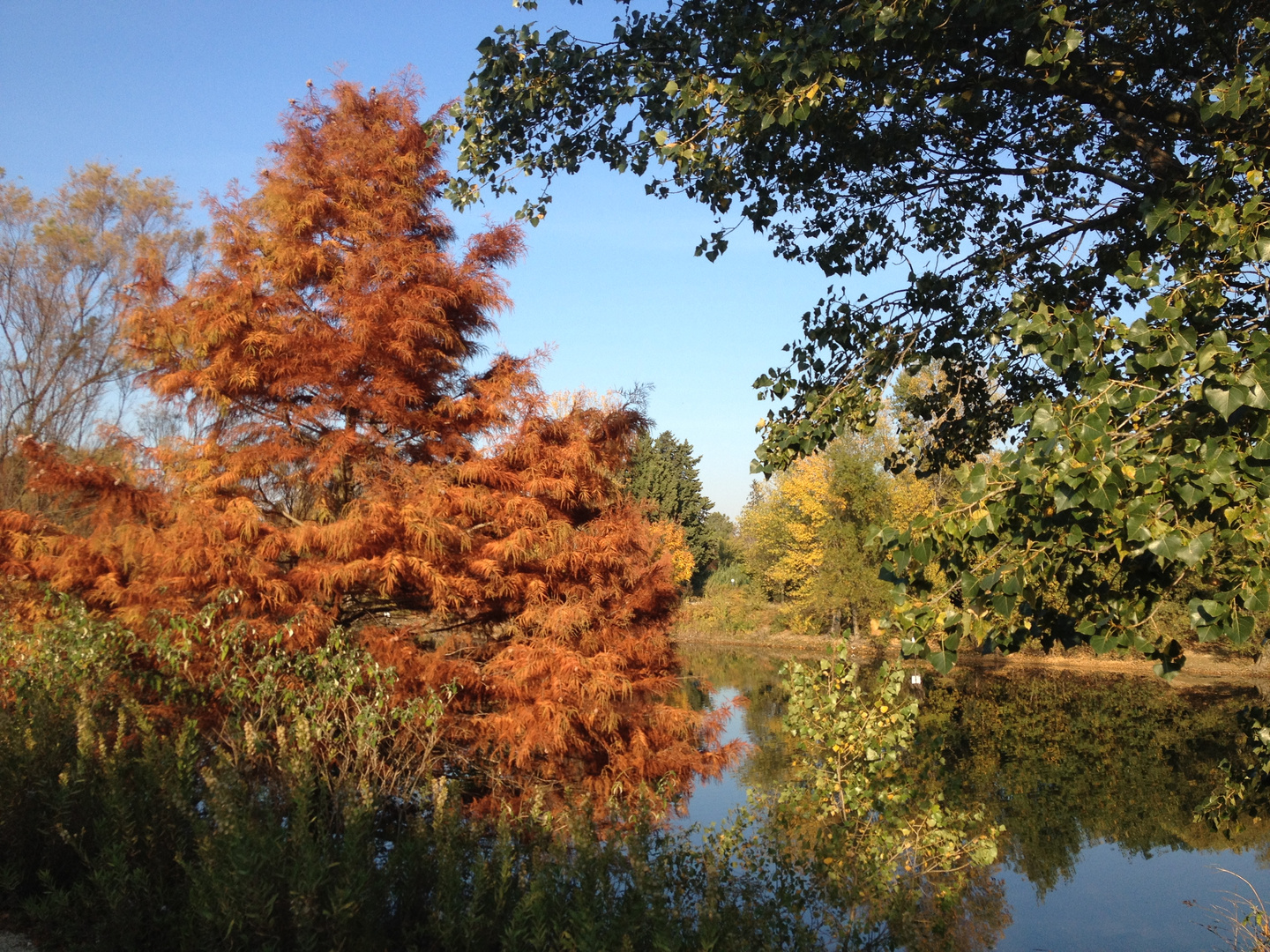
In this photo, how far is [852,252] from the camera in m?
5.91

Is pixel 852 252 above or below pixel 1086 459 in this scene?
above

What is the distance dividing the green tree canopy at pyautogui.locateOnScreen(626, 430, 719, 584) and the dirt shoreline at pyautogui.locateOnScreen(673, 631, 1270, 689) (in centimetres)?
608

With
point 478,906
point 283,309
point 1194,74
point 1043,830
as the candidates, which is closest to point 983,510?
point 478,906

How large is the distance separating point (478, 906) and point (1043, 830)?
11.6 m

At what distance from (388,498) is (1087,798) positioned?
12.1 metres

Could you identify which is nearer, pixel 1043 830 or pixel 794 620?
pixel 1043 830

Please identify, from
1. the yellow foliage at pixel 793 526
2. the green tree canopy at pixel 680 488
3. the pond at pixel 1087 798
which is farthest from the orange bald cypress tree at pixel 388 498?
the green tree canopy at pixel 680 488

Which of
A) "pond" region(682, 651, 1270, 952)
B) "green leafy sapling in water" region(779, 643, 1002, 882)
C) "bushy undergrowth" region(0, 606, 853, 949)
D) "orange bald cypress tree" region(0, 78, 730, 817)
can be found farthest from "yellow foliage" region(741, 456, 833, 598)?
"bushy undergrowth" region(0, 606, 853, 949)

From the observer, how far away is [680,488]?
42.6 metres

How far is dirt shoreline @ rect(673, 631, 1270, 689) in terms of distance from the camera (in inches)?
963

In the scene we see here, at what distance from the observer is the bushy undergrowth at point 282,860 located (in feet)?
9.41

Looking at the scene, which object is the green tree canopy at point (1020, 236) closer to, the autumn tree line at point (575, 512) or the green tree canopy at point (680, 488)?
the autumn tree line at point (575, 512)

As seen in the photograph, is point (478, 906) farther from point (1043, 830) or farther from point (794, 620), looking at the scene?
point (794, 620)

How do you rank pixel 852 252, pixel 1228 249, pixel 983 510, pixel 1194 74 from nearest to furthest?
pixel 983 510
pixel 1228 249
pixel 1194 74
pixel 852 252
